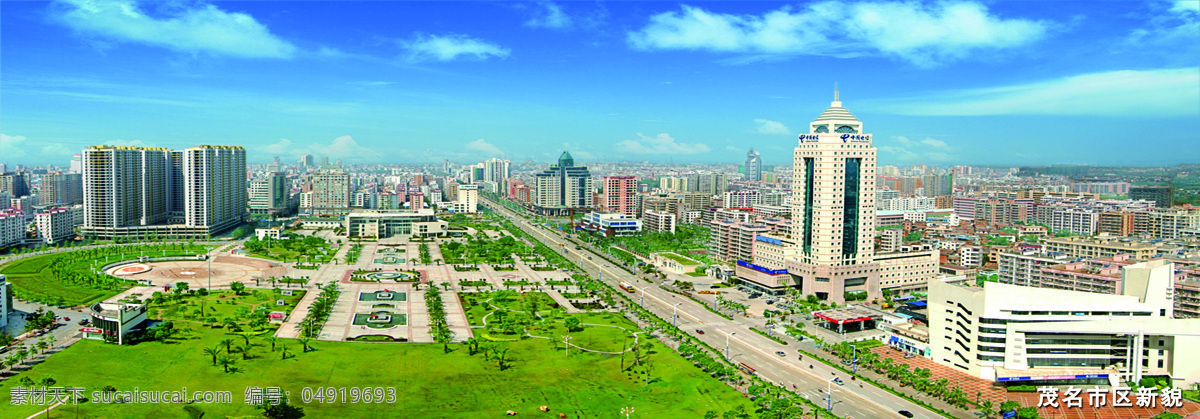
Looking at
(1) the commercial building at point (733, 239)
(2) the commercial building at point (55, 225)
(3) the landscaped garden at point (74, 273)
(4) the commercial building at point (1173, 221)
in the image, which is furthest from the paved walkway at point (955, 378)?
(2) the commercial building at point (55, 225)

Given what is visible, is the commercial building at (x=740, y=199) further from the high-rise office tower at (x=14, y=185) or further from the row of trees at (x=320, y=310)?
the high-rise office tower at (x=14, y=185)

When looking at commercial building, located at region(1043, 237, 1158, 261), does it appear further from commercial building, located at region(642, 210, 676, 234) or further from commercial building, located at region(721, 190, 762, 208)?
commercial building, located at region(721, 190, 762, 208)

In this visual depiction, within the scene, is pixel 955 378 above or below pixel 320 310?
below

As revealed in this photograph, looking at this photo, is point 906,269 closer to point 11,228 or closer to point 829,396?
point 829,396

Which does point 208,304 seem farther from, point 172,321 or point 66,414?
point 66,414

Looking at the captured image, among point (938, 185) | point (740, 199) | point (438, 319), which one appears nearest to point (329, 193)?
point (740, 199)

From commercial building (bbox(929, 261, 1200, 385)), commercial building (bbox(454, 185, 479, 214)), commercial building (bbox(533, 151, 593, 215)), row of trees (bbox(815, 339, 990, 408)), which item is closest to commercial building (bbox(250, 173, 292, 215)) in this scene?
commercial building (bbox(454, 185, 479, 214))
